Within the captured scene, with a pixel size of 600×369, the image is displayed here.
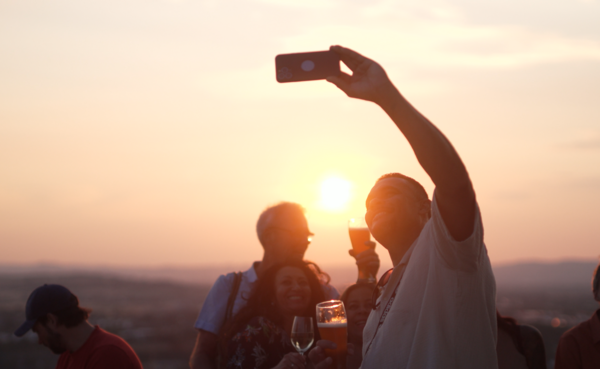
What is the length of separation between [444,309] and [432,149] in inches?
29.3

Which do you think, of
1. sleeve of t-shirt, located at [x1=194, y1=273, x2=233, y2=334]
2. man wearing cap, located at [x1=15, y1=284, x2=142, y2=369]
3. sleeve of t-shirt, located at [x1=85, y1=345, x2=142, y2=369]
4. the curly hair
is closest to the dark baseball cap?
man wearing cap, located at [x1=15, y1=284, x2=142, y2=369]

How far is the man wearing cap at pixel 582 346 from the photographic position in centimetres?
474

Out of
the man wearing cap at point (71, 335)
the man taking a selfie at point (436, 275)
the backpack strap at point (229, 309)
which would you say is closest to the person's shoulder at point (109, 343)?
the man wearing cap at point (71, 335)

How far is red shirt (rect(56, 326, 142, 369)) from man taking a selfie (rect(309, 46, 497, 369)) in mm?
3036

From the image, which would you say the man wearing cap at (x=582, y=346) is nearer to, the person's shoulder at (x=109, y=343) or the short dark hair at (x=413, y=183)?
the short dark hair at (x=413, y=183)

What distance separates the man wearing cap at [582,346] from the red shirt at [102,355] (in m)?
3.68

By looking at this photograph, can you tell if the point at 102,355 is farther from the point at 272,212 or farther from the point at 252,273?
the point at 272,212

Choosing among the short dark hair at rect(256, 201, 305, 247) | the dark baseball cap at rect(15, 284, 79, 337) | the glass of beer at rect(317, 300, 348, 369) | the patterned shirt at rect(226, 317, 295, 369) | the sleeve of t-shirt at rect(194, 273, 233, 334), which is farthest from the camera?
the dark baseball cap at rect(15, 284, 79, 337)

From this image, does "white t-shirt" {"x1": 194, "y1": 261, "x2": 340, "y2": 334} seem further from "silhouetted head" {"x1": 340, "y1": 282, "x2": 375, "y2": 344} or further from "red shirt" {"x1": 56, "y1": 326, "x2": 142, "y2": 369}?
"red shirt" {"x1": 56, "y1": 326, "x2": 142, "y2": 369}

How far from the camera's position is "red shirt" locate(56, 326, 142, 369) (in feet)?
16.9

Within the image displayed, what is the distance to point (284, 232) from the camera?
5.39 m

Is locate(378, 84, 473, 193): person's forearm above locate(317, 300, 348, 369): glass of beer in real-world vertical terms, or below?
above

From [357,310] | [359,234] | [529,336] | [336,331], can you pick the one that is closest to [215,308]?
[357,310]

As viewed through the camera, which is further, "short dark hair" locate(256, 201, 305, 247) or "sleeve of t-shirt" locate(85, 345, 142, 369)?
"short dark hair" locate(256, 201, 305, 247)
